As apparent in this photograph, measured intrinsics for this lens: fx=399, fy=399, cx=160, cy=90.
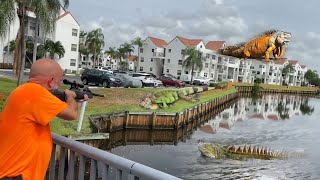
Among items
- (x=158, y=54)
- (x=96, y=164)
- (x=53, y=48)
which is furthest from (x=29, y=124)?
(x=158, y=54)

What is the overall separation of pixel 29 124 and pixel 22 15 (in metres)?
21.4

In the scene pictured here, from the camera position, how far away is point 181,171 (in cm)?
1873

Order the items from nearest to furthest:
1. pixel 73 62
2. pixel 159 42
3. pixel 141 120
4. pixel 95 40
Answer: pixel 141 120, pixel 73 62, pixel 95 40, pixel 159 42

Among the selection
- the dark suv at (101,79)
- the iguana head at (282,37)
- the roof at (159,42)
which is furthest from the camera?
the roof at (159,42)

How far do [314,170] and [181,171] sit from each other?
291 inches

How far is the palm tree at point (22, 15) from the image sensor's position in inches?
892

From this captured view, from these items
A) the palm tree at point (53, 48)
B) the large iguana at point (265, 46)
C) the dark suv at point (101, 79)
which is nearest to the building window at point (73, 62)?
the palm tree at point (53, 48)

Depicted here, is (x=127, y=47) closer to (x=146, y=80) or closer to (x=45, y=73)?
(x=146, y=80)

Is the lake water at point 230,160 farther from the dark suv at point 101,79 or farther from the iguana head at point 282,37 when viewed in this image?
the iguana head at point 282,37

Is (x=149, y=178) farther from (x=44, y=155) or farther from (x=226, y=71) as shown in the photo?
(x=226, y=71)

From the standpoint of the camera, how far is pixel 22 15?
75.7 feet

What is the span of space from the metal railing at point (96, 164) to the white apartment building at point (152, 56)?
94153 millimetres

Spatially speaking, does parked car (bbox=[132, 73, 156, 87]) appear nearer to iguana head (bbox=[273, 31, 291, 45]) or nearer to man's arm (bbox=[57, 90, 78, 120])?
iguana head (bbox=[273, 31, 291, 45])

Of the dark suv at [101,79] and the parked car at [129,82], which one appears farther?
the parked car at [129,82]
